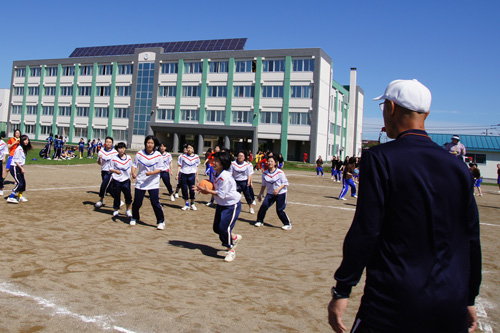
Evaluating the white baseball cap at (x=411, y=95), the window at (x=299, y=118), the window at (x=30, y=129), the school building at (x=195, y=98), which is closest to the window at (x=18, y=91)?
the school building at (x=195, y=98)

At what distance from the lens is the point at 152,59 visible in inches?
2463

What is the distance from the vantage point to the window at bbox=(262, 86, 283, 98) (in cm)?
5451

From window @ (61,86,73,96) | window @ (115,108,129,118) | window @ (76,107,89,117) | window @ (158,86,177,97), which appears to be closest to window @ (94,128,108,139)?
window @ (76,107,89,117)

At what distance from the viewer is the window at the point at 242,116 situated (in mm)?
56094

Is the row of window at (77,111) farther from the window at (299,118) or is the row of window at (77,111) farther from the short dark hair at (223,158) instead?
the short dark hair at (223,158)

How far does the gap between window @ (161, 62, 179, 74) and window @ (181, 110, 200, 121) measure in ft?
21.7

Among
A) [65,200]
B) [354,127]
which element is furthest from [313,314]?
[354,127]

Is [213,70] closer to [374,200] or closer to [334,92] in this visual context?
[334,92]

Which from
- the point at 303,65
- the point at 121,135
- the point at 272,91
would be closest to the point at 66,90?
the point at 121,135

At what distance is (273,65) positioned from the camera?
54.8 meters

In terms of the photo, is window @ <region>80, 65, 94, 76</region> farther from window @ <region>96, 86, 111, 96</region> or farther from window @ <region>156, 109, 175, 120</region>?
window @ <region>156, 109, 175, 120</region>

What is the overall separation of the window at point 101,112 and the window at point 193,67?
53.1 ft

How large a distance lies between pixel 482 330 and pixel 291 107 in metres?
50.5

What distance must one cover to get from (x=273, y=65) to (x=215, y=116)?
1120 cm
